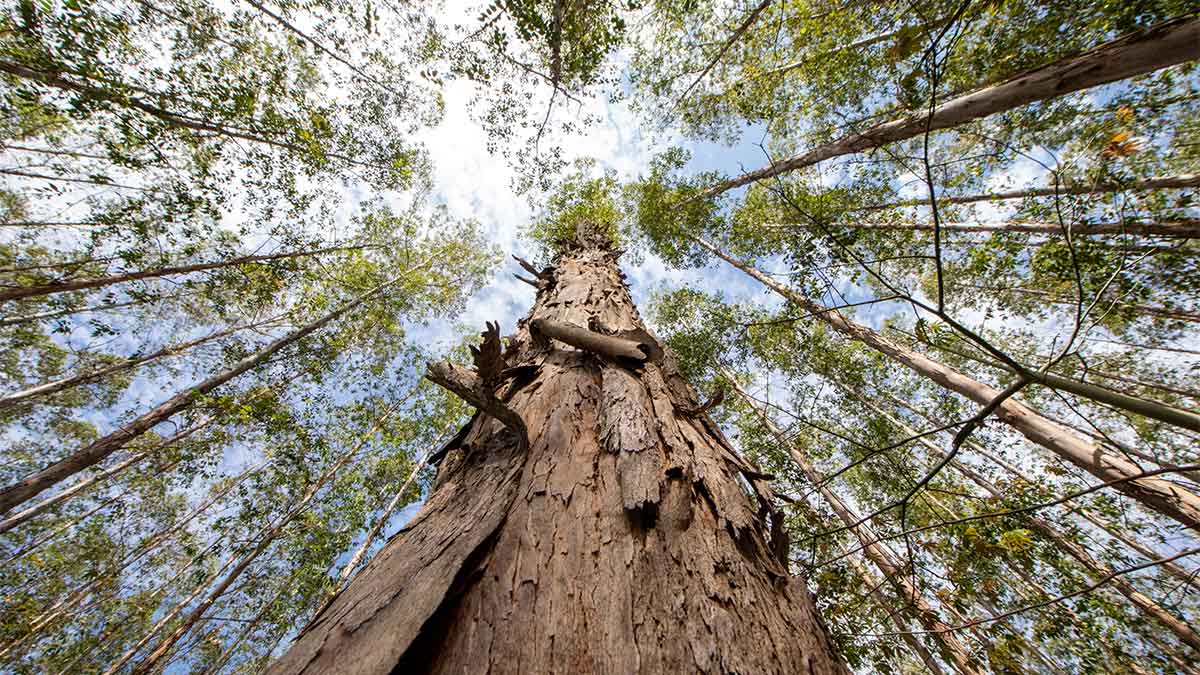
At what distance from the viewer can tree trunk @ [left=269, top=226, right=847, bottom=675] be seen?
834 mm

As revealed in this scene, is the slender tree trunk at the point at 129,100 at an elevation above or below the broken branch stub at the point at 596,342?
below

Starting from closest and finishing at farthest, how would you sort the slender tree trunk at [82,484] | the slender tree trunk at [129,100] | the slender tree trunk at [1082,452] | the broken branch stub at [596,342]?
1. the broken branch stub at [596,342]
2. the slender tree trunk at [1082,452]
3. the slender tree trunk at [129,100]
4. the slender tree trunk at [82,484]

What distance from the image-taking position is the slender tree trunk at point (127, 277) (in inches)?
199

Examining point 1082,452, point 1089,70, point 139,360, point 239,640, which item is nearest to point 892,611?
point 1082,452

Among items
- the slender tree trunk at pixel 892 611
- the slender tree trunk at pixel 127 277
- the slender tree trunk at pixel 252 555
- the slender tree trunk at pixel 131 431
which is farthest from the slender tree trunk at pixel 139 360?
the slender tree trunk at pixel 892 611

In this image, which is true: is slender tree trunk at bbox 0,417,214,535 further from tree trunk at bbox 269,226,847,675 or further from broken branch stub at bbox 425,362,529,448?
tree trunk at bbox 269,226,847,675

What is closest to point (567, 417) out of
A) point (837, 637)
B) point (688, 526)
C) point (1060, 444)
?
point (688, 526)

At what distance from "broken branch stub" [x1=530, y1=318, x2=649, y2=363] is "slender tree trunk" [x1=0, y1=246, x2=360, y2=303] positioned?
7.28 m

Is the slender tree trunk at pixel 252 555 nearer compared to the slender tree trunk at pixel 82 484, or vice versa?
the slender tree trunk at pixel 252 555

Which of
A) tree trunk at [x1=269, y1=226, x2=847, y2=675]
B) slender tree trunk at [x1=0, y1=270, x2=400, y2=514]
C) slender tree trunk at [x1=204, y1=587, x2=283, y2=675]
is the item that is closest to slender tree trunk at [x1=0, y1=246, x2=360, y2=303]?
slender tree trunk at [x1=0, y1=270, x2=400, y2=514]

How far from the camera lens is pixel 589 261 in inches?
186

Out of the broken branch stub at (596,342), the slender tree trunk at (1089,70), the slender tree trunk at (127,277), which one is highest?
the slender tree trunk at (1089,70)

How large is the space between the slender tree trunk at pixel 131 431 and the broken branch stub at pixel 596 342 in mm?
7092

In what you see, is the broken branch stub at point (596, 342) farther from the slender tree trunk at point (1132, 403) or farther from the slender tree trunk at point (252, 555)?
the slender tree trunk at point (252, 555)
